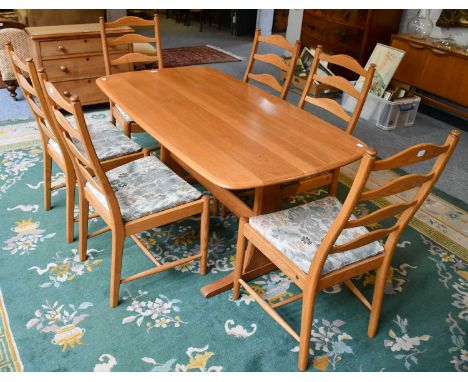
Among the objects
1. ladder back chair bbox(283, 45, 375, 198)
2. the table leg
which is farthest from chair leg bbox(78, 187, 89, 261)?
ladder back chair bbox(283, 45, 375, 198)

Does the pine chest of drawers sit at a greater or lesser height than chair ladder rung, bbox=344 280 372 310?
greater

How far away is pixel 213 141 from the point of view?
182 centimetres

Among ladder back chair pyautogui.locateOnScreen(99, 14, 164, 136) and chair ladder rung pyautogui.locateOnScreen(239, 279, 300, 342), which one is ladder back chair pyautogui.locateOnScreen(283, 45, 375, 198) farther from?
ladder back chair pyautogui.locateOnScreen(99, 14, 164, 136)

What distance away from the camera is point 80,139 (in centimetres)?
154

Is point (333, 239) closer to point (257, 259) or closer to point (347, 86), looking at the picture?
point (257, 259)

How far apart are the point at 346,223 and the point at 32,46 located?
3050mm

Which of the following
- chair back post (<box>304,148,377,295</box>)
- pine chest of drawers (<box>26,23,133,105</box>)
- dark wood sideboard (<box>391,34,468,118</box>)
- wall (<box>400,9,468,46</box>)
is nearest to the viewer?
chair back post (<box>304,148,377,295</box>)

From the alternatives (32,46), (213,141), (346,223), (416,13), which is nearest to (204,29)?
(416,13)

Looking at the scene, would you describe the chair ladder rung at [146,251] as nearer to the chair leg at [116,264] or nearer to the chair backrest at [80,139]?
the chair leg at [116,264]

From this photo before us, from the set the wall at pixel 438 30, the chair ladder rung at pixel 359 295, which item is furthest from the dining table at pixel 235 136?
the wall at pixel 438 30

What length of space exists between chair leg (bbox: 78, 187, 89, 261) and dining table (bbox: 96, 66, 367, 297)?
44 centimetres

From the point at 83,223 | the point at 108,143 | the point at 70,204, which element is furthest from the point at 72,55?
the point at 83,223

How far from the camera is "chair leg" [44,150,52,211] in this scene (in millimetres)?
2371

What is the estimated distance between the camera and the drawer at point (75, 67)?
350cm
